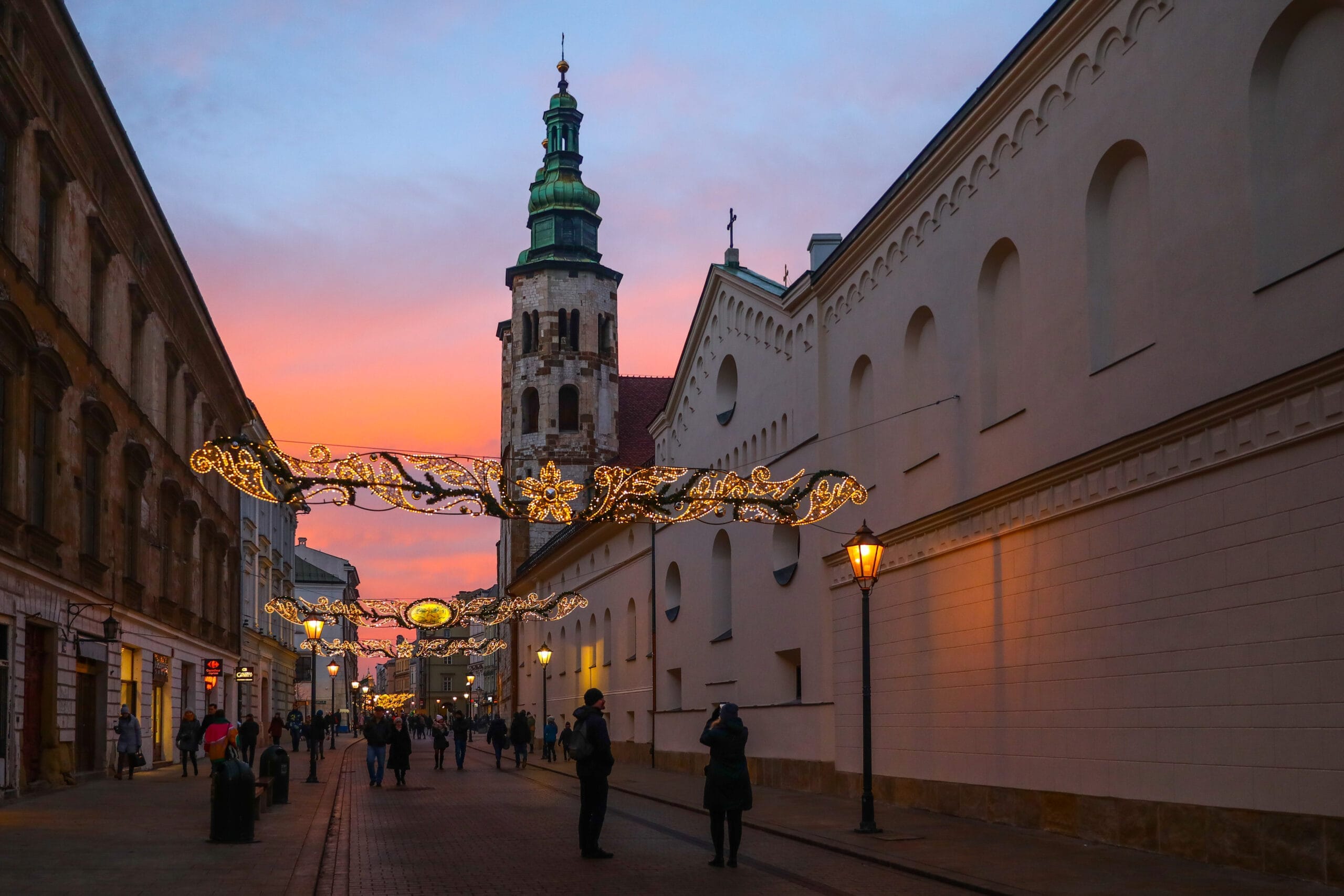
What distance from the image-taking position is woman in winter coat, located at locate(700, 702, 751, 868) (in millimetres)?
14125

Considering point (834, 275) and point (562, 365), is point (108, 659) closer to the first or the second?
point (834, 275)

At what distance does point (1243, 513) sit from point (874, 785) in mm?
11034

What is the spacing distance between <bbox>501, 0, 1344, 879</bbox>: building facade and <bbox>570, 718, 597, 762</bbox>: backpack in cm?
561

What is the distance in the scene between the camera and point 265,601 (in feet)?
197

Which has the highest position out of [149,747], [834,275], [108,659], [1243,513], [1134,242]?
[834,275]

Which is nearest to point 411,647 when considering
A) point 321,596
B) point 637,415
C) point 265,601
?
point 265,601

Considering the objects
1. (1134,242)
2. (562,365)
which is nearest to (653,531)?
(1134,242)

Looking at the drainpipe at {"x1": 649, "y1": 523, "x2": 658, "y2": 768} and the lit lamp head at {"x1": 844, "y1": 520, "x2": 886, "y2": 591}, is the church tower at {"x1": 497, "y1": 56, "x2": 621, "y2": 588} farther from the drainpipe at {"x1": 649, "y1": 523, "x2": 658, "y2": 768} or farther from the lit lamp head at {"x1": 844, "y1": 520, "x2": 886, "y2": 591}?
the lit lamp head at {"x1": 844, "y1": 520, "x2": 886, "y2": 591}

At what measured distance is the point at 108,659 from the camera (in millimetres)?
27594

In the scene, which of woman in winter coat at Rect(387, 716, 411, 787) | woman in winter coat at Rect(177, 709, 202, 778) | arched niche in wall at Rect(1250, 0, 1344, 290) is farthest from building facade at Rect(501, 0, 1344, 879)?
woman in winter coat at Rect(177, 709, 202, 778)

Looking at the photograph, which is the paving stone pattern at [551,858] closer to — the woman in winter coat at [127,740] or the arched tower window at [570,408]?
the woman in winter coat at [127,740]

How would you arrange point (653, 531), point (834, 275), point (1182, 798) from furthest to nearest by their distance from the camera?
point (653, 531)
point (834, 275)
point (1182, 798)

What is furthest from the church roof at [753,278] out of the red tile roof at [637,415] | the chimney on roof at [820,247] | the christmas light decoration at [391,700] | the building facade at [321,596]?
the christmas light decoration at [391,700]

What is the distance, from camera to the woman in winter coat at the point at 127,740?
2809cm
